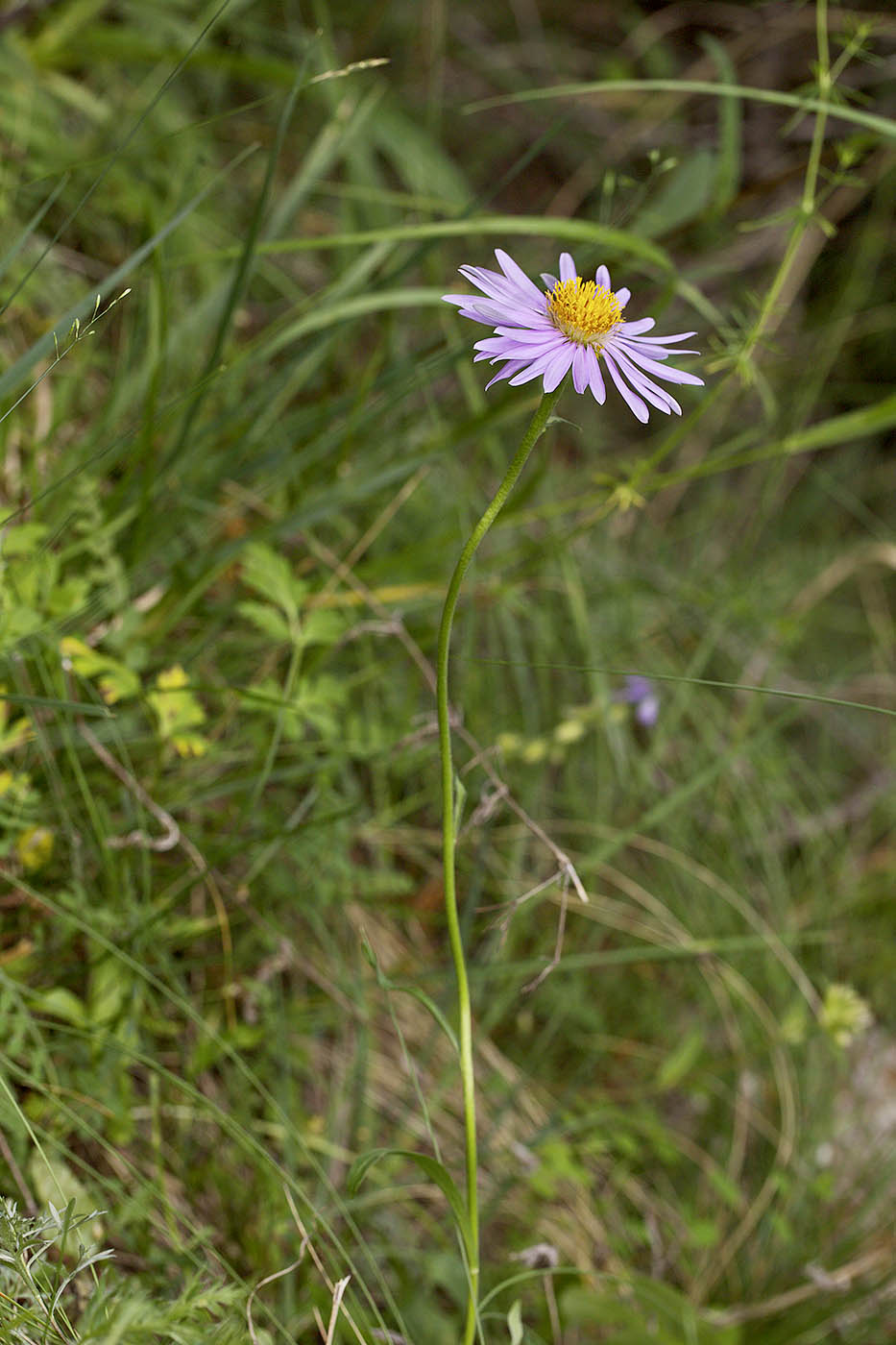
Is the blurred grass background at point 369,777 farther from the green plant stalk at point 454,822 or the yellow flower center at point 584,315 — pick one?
the yellow flower center at point 584,315

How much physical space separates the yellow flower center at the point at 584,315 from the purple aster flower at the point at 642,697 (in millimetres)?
1053

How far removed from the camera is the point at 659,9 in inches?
111

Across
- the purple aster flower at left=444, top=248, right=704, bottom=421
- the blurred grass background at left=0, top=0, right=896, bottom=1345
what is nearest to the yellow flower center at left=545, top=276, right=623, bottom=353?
the purple aster flower at left=444, top=248, right=704, bottom=421

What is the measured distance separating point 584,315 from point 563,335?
0.07 ft

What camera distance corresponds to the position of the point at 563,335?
835 mm

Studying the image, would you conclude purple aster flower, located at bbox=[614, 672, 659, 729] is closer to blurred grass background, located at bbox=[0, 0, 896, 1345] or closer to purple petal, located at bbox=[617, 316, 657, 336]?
blurred grass background, located at bbox=[0, 0, 896, 1345]

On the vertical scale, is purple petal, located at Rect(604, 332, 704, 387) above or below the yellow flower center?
below

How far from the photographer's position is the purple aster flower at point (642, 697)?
1828mm

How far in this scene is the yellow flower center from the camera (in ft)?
2.72

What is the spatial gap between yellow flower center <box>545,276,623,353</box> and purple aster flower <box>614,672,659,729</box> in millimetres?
1053

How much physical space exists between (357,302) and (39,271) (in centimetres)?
59

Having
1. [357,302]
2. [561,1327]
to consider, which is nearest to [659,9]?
[357,302]

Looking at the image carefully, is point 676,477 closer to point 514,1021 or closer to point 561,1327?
point 514,1021

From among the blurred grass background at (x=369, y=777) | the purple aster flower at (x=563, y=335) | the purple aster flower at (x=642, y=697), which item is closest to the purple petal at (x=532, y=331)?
the purple aster flower at (x=563, y=335)
